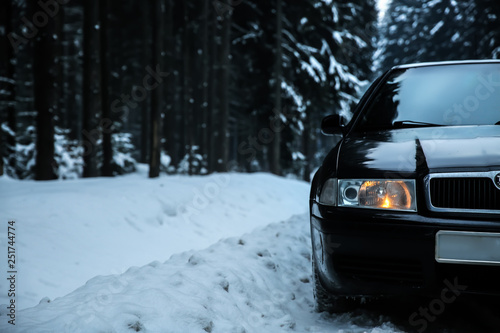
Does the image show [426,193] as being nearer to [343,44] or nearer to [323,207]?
[323,207]

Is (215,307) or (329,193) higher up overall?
(329,193)

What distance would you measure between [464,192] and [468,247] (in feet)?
0.96

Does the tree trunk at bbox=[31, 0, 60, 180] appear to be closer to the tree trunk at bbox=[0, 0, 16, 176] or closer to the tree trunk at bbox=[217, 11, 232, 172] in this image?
the tree trunk at bbox=[0, 0, 16, 176]

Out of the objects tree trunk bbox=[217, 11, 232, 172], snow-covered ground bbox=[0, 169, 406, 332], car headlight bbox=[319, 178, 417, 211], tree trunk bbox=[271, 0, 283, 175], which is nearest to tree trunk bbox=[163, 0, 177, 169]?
tree trunk bbox=[217, 11, 232, 172]

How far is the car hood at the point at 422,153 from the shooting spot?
232 cm

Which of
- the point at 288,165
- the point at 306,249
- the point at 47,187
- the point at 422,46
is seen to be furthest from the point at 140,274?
the point at 422,46

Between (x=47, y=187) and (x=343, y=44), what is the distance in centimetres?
1459

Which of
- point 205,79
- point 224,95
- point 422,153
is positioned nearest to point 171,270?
point 422,153

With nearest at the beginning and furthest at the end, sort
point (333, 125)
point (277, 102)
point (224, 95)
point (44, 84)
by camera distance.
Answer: point (333, 125)
point (44, 84)
point (277, 102)
point (224, 95)

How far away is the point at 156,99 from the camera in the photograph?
1159 centimetres

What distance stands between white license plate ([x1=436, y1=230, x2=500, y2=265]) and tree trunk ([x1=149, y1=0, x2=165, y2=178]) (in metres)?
10.1

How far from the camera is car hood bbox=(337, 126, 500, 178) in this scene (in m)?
2.32

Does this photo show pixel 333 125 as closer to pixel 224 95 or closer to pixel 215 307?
pixel 215 307

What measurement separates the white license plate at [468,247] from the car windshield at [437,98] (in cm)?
119
